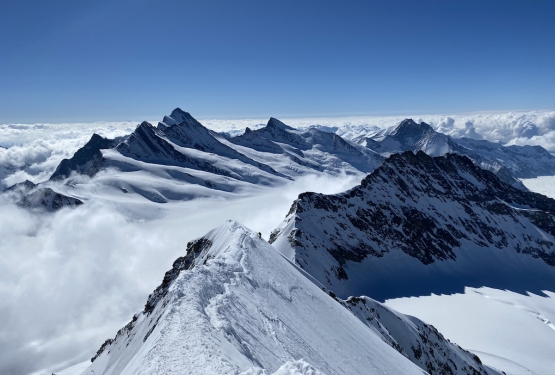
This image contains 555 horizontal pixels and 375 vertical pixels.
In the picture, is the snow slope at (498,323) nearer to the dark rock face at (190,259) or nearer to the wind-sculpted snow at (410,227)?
the wind-sculpted snow at (410,227)

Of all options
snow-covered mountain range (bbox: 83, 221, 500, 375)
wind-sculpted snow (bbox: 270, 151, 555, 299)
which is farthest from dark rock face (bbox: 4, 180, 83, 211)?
snow-covered mountain range (bbox: 83, 221, 500, 375)

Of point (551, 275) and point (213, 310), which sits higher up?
point (213, 310)

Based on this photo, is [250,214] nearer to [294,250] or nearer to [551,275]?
[294,250]

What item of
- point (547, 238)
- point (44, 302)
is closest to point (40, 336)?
point (44, 302)

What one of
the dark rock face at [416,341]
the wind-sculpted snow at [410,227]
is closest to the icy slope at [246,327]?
the dark rock face at [416,341]

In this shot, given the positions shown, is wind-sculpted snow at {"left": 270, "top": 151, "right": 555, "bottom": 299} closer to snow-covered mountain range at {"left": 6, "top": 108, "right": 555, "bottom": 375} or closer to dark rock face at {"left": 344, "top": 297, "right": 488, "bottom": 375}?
snow-covered mountain range at {"left": 6, "top": 108, "right": 555, "bottom": 375}

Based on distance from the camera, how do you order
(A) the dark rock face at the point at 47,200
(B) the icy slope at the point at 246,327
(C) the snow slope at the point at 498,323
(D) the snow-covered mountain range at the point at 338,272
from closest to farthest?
1. (B) the icy slope at the point at 246,327
2. (D) the snow-covered mountain range at the point at 338,272
3. (C) the snow slope at the point at 498,323
4. (A) the dark rock face at the point at 47,200
